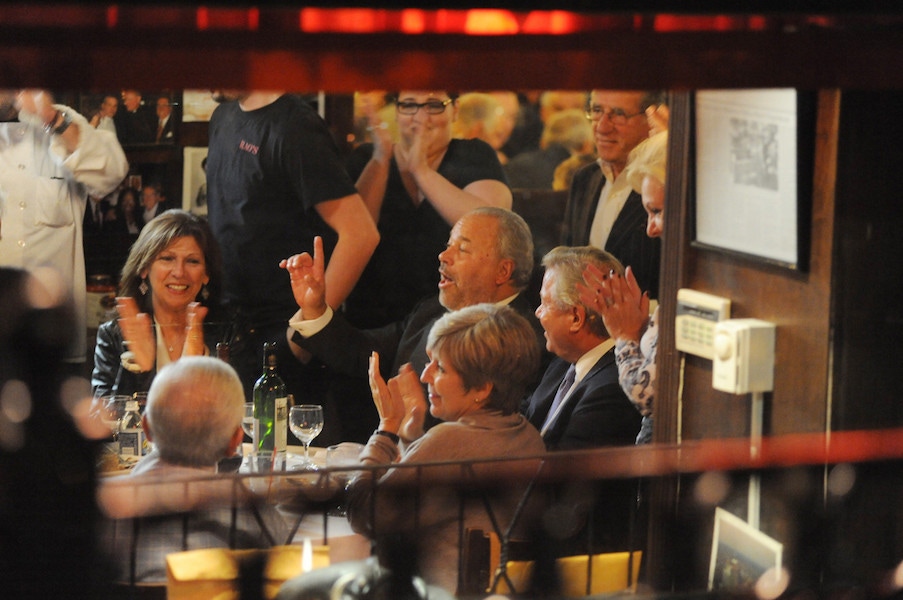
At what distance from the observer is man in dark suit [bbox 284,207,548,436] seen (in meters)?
2.29

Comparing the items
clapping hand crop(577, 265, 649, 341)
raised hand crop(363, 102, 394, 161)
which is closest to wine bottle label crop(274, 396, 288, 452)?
raised hand crop(363, 102, 394, 161)

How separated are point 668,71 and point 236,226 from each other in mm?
1597

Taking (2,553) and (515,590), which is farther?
(515,590)

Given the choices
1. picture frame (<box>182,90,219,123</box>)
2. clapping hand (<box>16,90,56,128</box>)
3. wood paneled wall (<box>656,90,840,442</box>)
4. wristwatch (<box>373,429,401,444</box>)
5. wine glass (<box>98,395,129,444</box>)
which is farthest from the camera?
wristwatch (<box>373,429,401,444</box>)

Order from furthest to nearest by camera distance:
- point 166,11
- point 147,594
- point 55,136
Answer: point 55,136 → point 147,594 → point 166,11

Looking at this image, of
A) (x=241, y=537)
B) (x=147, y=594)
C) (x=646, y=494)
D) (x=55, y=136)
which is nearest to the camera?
(x=241, y=537)

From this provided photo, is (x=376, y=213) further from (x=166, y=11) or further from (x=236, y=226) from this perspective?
(x=166, y=11)

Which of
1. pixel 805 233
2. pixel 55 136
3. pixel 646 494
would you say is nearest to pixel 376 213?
pixel 55 136

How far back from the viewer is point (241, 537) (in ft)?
3.04

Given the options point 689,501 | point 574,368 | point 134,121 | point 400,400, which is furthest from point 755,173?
point 134,121

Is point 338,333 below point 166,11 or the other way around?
below

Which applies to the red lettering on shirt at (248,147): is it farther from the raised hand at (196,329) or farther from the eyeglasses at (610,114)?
the eyeglasses at (610,114)

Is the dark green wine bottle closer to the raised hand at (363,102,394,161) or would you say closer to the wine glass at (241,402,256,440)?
the wine glass at (241,402,256,440)

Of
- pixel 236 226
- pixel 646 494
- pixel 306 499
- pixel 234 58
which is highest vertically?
pixel 234 58
